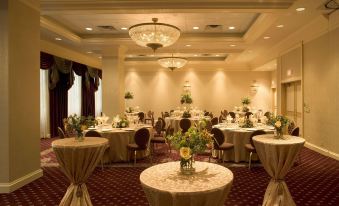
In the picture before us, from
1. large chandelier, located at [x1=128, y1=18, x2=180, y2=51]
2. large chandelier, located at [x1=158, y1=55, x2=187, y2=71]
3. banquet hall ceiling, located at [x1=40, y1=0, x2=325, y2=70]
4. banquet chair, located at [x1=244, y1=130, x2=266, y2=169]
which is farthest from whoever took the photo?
large chandelier, located at [x1=158, y1=55, x2=187, y2=71]

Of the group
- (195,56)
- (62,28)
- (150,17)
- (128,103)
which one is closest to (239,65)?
(195,56)

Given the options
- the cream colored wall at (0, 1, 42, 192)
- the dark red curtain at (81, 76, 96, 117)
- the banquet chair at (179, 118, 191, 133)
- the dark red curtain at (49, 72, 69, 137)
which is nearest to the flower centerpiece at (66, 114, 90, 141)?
the cream colored wall at (0, 1, 42, 192)

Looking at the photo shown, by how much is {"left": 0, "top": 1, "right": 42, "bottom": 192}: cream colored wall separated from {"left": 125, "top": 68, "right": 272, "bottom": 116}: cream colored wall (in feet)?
37.1

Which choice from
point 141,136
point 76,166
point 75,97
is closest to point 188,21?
point 141,136

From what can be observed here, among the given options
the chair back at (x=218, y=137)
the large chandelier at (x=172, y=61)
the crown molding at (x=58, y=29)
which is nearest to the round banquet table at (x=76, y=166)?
the chair back at (x=218, y=137)

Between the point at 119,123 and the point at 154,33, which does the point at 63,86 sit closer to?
the point at 119,123

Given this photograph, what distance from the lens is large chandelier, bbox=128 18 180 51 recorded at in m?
6.46

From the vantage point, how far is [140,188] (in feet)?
16.8

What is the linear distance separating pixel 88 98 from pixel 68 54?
11.3 feet

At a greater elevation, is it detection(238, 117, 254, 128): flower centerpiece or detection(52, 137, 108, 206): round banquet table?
detection(238, 117, 254, 128): flower centerpiece

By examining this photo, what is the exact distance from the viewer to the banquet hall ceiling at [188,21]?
6574 millimetres

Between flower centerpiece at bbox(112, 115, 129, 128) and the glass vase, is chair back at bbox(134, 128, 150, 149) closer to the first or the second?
flower centerpiece at bbox(112, 115, 129, 128)

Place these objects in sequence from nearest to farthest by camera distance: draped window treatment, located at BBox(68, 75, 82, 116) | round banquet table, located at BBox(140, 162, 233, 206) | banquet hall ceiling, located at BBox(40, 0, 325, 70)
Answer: round banquet table, located at BBox(140, 162, 233, 206), banquet hall ceiling, located at BBox(40, 0, 325, 70), draped window treatment, located at BBox(68, 75, 82, 116)

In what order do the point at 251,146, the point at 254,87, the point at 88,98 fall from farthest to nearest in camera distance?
the point at 254,87 → the point at 88,98 → the point at 251,146
